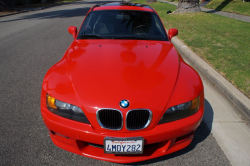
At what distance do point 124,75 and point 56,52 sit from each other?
15.5ft

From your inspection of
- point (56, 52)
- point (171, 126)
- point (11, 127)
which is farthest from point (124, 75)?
point (56, 52)

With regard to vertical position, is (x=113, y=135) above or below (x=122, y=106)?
below

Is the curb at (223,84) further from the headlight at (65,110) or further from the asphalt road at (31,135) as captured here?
the headlight at (65,110)

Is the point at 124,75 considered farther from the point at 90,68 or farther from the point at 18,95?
the point at 18,95

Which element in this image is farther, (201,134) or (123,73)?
(201,134)

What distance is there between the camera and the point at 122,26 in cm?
375

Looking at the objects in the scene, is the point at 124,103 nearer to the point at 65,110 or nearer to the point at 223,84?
the point at 65,110

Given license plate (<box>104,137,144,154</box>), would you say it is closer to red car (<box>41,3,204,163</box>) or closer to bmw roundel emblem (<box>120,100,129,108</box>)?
red car (<box>41,3,204,163</box>)

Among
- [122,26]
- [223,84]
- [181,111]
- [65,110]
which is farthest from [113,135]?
[223,84]

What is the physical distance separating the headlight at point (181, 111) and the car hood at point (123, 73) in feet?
0.27

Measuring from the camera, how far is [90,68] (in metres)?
2.69

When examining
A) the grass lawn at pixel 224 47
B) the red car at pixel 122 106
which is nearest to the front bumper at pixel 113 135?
the red car at pixel 122 106

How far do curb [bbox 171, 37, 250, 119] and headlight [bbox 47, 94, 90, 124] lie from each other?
8.31ft

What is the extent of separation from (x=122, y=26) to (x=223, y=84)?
2139 mm
